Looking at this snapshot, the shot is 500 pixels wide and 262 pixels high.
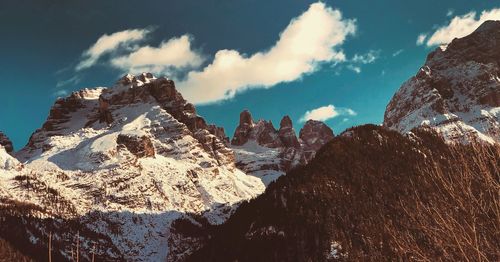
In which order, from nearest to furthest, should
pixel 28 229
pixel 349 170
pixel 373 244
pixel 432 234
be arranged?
pixel 432 234, pixel 373 244, pixel 349 170, pixel 28 229

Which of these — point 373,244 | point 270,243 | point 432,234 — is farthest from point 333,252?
point 432,234

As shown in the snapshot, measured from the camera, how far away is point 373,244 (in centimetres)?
13488

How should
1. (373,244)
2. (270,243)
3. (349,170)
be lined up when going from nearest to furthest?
(373,244) < (270,243) < (349,170)

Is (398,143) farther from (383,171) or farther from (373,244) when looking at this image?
(373,244)

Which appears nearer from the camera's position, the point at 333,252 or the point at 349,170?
the point at 333,252

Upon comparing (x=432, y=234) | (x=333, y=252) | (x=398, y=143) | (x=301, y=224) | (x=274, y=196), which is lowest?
(x=432, y=234)

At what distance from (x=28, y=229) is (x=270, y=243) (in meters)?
91.4

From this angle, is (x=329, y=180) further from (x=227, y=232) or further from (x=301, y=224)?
(x=227, y=232)

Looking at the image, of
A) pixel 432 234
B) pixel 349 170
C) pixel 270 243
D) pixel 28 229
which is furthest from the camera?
pixel 28 229

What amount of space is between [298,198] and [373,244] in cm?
3567

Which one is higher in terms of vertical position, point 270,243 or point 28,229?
point 28,229

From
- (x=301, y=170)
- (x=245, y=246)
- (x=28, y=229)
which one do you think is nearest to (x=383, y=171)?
(x=301, y=170)

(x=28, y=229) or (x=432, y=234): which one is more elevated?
(x=28, y=229)

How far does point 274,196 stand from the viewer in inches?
6865
